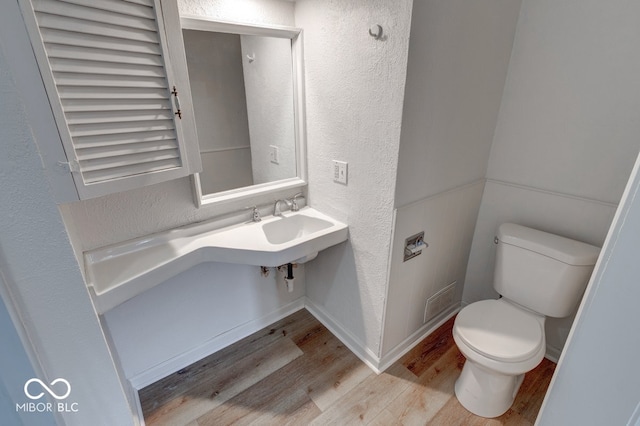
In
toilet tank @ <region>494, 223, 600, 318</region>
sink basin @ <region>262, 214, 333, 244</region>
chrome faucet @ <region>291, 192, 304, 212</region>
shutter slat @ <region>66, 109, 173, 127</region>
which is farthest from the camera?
chrome faucet @ <region>291, 192, 304, 212</region>

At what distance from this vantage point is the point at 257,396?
162cm

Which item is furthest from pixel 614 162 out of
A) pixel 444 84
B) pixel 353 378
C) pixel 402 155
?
pixel 353 378

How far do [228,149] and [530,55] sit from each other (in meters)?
1.65

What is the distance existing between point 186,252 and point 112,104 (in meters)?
0.65

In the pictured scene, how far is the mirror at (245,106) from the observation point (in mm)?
1472

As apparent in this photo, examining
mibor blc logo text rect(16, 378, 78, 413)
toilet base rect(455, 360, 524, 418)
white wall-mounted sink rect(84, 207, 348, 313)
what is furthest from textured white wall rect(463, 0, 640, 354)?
mibor blc logo text rect(16, 378, 78, 413)

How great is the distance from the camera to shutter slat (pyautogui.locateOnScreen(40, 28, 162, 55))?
0.86 metres

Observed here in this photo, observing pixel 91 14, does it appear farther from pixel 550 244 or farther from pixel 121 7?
pixel 550 244

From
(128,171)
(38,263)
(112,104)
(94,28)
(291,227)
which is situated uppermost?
(94,28)

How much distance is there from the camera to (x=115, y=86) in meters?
1.01

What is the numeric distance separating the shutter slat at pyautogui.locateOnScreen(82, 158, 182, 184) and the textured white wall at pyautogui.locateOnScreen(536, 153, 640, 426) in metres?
1.42

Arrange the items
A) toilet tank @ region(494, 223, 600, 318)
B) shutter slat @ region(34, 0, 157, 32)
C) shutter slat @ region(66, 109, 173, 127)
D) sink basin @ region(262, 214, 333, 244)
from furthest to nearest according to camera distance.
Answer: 1. sink basin @ region(262, 214, 333, 244)
2. toilet tank @ region(494, 223, 600, 318)
3. shutter slat @ region(66, 109, 173, 127)
4. shutter slat @ region(34, 0, 157, 32)

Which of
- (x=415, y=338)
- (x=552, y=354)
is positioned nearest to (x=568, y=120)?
(x=552, y=354)

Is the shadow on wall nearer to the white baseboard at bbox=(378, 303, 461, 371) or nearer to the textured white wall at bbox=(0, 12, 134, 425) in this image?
the white baseboard at bbox=(378, 303, 461, 371)
